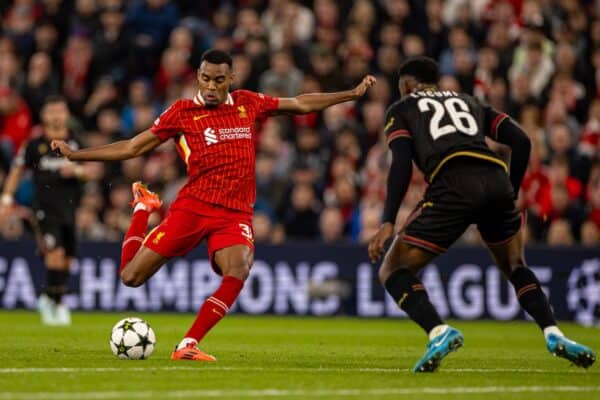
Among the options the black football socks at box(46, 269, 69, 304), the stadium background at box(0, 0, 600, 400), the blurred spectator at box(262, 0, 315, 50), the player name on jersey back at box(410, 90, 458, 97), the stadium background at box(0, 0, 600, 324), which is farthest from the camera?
the blurred spectator at box(262, 0, 315, 50)

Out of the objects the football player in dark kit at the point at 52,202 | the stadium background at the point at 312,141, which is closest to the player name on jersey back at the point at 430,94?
the stadium background at the point at 312,141

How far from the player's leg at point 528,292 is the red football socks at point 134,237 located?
3.15 m

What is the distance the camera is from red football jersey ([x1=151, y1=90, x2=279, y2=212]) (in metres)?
11.0

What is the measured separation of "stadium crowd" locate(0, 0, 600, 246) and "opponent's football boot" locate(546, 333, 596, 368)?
343 inches

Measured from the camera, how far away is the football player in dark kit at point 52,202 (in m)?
16.8

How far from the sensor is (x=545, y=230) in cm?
1897

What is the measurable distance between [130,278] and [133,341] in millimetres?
761

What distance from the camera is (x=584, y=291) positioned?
17953 millimetres

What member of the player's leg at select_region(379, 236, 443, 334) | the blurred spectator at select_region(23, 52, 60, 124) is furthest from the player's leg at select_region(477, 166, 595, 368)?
the blurred spectator at select_region(23, 52, 60, 124)

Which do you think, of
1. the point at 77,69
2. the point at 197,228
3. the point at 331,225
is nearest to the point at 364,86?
the point at 197,228

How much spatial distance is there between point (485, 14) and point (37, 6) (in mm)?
7975

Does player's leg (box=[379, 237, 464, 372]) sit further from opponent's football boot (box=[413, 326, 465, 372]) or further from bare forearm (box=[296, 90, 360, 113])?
bare forearm (box=[296, 90, 360, 113])

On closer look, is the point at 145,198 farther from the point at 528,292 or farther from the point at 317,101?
the point at 528,292

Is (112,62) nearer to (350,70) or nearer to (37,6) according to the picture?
(37,6)
